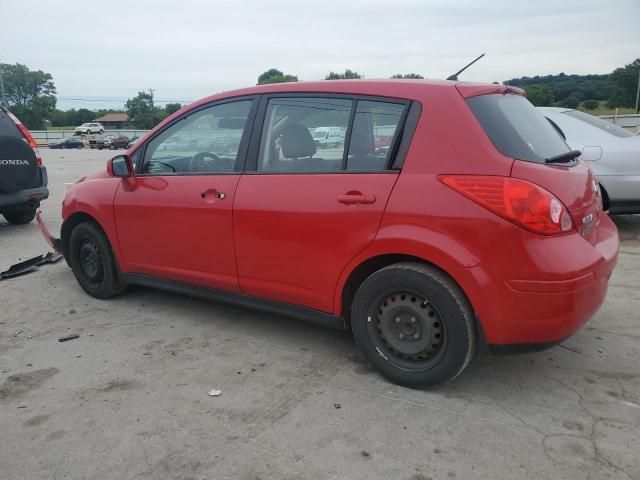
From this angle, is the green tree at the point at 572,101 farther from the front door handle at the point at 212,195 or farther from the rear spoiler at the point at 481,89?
the front door handle at the point at 212,195

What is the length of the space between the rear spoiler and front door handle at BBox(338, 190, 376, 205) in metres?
0.74

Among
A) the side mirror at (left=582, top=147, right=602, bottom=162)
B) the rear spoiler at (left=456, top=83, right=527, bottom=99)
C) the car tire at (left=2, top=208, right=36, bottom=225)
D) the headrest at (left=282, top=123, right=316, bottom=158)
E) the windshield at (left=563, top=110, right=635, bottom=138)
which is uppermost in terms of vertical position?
the rear spoiler at (left=456, top=83, right=527, bottom=99)

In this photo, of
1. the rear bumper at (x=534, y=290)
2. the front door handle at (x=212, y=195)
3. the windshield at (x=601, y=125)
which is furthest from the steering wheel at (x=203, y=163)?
the windshield at (x=601, y=125)

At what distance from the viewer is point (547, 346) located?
2777 millimetres

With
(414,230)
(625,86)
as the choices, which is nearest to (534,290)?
(414,230)

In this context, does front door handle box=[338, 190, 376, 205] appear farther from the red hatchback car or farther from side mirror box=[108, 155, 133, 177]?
side mirror box=[108, 155, 133, 177]

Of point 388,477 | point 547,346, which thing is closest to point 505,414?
point 547,346

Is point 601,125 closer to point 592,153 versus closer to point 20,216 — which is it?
point 592,153

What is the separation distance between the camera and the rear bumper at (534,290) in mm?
2621

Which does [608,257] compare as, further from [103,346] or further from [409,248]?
[103,346]

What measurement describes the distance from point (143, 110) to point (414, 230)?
8507 cm

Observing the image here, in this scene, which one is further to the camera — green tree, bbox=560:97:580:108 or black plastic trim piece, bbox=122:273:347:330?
green tree, bbox=560:97:580:108

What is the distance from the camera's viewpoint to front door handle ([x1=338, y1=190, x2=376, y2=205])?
3.00 metres

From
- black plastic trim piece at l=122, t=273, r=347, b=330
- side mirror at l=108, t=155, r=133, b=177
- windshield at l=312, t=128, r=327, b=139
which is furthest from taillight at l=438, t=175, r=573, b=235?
side mirror at l=108, t=155, r=133, b=177
